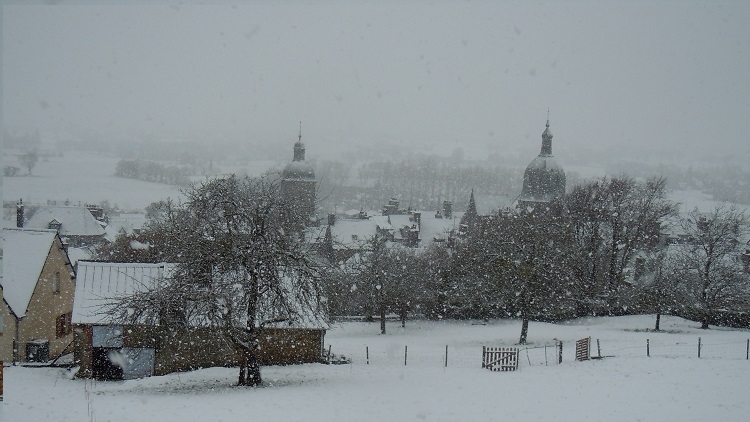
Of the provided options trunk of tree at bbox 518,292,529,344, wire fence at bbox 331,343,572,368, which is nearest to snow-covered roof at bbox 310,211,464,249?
trunk of tree at bbox 518,292,529,344

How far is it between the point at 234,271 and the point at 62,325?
19024 mm

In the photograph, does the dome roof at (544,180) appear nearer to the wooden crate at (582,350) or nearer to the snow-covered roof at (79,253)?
the snow-covered roof at (79,253)

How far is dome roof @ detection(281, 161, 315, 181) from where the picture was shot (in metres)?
87.4

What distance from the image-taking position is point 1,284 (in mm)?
29484

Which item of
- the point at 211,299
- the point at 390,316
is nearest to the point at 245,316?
the point at 211,299

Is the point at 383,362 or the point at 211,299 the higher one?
the point at 211,299

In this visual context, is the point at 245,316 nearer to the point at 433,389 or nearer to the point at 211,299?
the point at 211,299

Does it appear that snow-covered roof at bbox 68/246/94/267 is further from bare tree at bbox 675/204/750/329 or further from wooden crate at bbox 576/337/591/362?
bare tree at bbox 675/204/750/329

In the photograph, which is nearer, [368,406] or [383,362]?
[368,406]

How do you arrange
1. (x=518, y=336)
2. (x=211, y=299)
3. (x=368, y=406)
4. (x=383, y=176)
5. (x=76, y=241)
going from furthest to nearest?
(x=383, y=176), (x=76, y=241), (x=518, y=336), (x=211, y=299), (x=368, y=406)

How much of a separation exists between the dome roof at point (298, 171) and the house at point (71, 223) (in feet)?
89.2

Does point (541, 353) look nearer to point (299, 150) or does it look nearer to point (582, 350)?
point (582, 350)

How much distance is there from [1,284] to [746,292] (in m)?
44.3

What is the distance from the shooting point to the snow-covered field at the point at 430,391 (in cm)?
1559
